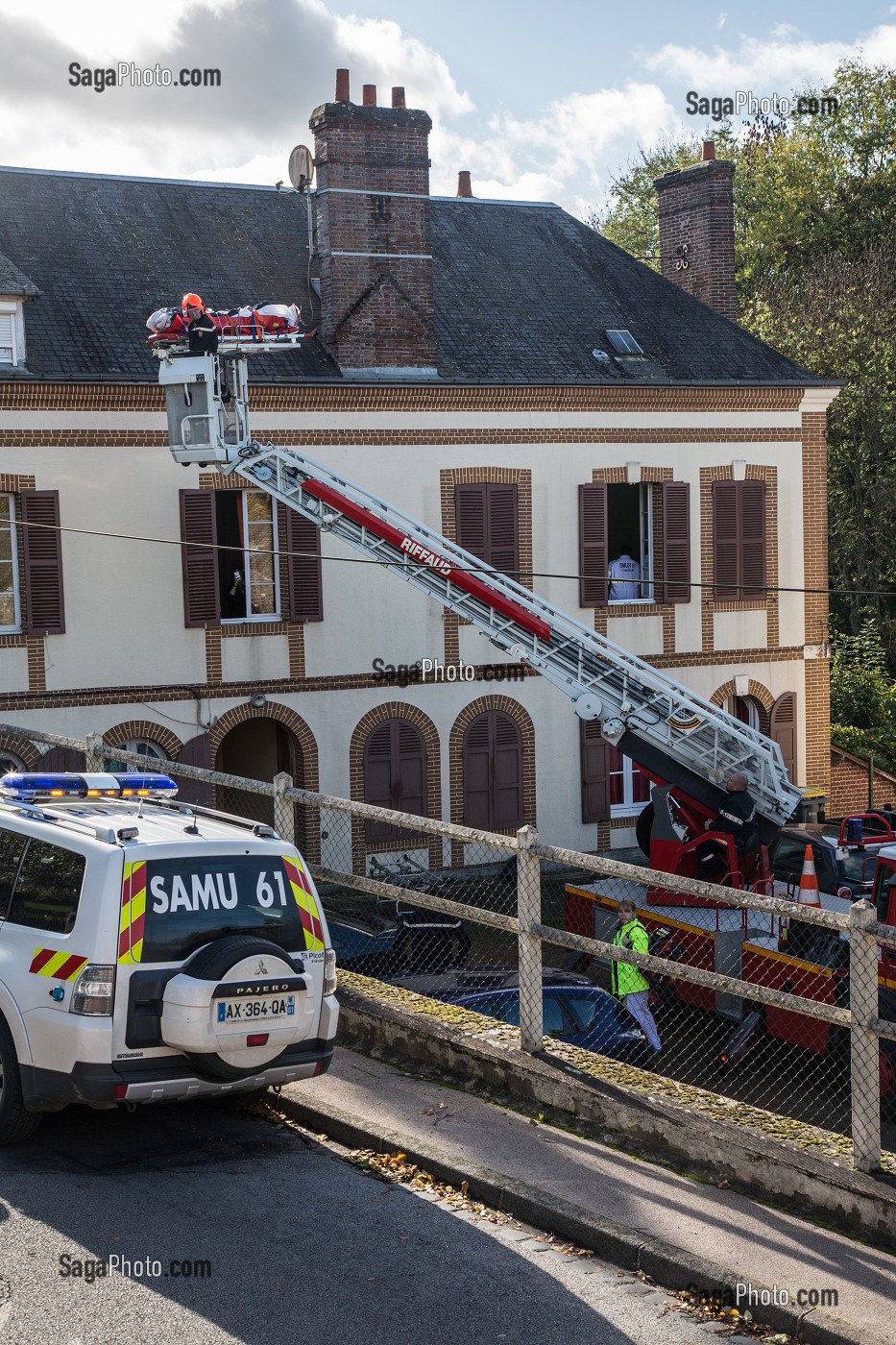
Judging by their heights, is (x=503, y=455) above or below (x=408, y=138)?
below

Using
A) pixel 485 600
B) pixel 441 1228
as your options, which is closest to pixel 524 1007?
pixel 441 1228

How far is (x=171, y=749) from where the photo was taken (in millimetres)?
22656

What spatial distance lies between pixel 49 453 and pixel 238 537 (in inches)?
123

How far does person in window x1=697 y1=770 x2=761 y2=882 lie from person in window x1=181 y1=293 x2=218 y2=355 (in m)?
8.50

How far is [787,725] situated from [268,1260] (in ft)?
71.6

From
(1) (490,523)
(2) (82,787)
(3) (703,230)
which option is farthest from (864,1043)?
(3) (703,230)

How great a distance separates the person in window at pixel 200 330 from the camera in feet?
63.2

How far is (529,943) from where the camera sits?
9.25m

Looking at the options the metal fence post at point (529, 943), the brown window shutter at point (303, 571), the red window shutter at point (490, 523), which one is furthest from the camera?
the red window shutter at point (490, 523)

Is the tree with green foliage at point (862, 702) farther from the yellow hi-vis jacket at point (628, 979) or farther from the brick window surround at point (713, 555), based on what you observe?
the yellow hi-vis jacket at point (628, 979)

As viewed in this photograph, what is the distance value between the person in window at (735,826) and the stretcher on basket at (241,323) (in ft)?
26.4

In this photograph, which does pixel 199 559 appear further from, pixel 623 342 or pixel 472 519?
pixel 623 342

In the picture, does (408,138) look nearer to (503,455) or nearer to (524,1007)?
(503,455)

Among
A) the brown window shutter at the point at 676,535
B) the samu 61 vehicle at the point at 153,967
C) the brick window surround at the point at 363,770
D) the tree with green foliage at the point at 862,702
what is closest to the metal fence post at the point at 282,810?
the samu 61 vehicle at the point at 153,967
